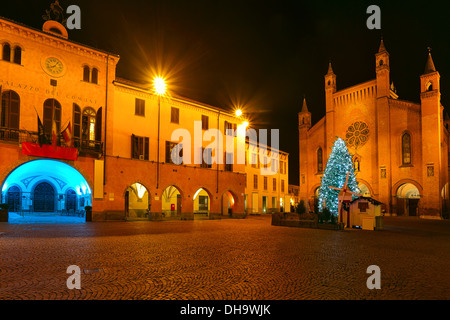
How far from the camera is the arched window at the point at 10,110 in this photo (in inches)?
834

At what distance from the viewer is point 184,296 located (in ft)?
18.7

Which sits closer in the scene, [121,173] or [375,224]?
[375,224]

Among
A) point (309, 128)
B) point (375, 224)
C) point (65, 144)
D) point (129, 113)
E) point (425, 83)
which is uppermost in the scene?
point (425, 83)

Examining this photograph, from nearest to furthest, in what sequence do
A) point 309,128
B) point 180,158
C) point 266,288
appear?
point 266,288 → point 180,158 → point 309,128

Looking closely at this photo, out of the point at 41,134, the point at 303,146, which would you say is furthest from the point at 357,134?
the point at 41,134

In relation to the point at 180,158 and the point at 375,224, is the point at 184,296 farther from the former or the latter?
the point at 180,158

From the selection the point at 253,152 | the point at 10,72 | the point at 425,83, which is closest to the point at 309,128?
the point at 253,152

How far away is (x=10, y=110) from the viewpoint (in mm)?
21359

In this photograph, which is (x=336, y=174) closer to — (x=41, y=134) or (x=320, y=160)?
(x=41, y=134)

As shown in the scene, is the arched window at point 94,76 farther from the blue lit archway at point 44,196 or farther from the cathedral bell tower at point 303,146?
the cathedral bell tower at point 303,146

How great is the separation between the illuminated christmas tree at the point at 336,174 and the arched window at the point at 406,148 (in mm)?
20279

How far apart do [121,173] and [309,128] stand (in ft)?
119

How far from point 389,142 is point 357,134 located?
4.87 meters

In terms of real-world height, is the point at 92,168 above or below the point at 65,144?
below
